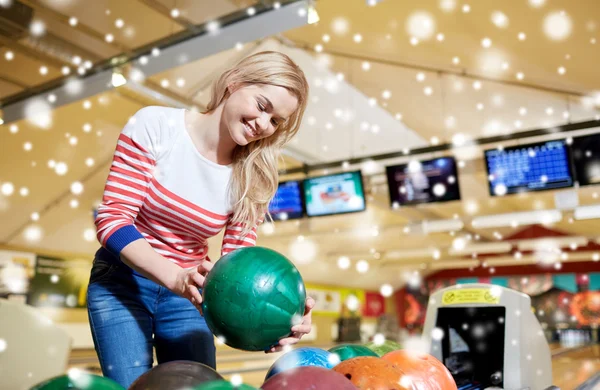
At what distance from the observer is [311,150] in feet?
23.5

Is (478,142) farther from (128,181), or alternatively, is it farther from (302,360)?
(128,181)

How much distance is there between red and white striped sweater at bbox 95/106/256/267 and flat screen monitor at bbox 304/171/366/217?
3998 millimetres

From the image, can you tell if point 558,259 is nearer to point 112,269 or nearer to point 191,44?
point 191,44

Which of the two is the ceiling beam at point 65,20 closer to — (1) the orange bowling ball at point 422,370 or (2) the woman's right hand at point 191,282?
(2) the woman's right hand at point 191,282

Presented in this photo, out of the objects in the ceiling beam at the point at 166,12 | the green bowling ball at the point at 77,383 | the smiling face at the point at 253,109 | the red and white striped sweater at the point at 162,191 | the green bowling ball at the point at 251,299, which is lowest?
the green bowling ball at the point at 77,383

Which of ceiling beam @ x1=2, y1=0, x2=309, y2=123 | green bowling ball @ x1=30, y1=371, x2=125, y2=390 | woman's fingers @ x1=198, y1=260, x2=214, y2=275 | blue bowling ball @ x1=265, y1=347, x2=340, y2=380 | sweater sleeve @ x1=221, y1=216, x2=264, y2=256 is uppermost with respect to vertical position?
ceiling beam @ x1=2, y1=0, x2=309, y2=123

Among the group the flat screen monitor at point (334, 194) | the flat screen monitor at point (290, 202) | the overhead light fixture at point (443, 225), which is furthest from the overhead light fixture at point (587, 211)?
the flat screen monitor at point (290, 202)

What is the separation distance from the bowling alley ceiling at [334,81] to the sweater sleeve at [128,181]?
7.43 feet

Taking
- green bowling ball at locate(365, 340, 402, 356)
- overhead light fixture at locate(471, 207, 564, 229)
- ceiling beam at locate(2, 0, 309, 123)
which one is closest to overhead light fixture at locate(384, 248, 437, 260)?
overhead light fixture at locate(471, 207, 564, 229)

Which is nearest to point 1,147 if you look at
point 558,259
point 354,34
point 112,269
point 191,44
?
point 191,44

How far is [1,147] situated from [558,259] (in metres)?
11.5

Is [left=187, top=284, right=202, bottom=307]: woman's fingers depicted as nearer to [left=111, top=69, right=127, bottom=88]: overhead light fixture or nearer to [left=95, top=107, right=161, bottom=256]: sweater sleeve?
[left=95, top=107, right=161, bottom=256]: sweater sleeve

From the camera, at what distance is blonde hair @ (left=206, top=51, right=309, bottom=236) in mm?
1259

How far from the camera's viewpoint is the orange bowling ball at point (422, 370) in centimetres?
133
